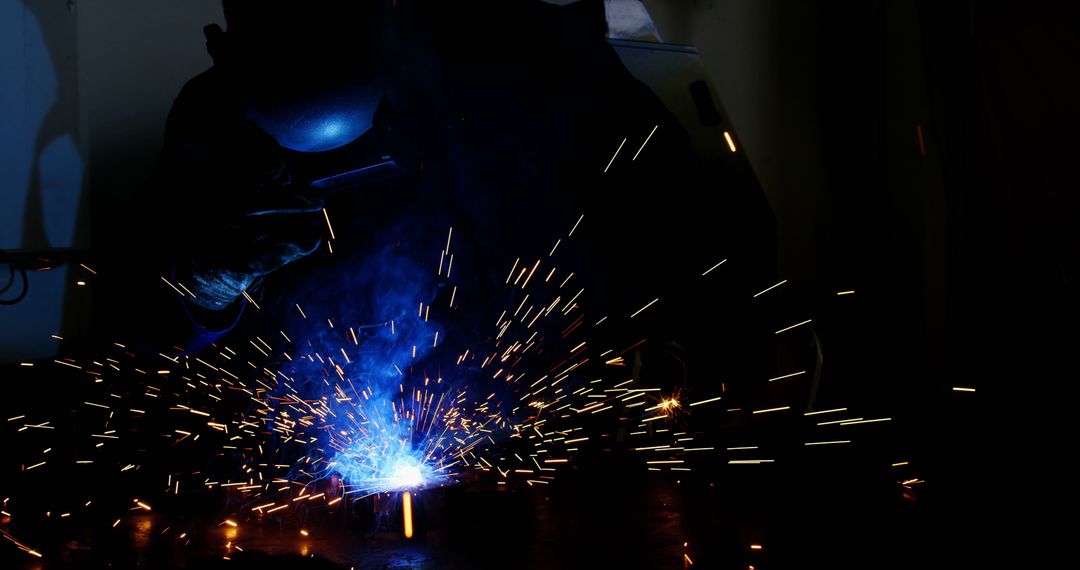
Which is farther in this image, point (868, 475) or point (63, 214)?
point (63, 214)

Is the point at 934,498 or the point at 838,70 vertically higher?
the point at 838,70

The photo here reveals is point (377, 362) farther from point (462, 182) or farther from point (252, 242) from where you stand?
point (462, 182)

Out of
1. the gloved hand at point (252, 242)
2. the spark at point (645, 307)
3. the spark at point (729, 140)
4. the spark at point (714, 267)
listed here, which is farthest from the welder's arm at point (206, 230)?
the spark at point (729, 140)

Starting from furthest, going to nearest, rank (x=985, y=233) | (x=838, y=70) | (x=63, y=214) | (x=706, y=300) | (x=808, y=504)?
(x=838, y=70) → (x=63, y=214) → (x=985, y=233) → (x=706, y=300) → (x=808, y=504)

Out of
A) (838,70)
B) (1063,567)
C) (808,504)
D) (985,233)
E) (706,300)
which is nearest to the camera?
(1063,567)

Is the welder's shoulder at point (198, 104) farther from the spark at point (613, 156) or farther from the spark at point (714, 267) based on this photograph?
the spark at point (714, 267)

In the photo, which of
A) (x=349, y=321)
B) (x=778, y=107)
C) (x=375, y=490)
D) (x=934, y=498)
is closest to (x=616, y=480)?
(x=375, y=490)

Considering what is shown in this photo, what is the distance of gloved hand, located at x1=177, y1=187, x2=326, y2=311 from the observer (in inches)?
69.2

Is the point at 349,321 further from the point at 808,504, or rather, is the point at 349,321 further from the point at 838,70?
the point at 838,70

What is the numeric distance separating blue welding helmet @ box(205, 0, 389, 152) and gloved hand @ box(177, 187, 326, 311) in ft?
1.01

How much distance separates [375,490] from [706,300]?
3.48ft

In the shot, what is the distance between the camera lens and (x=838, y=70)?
2770mm

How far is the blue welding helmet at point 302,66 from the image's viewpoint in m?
1.43

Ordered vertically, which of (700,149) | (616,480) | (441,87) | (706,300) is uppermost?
(441,87)
